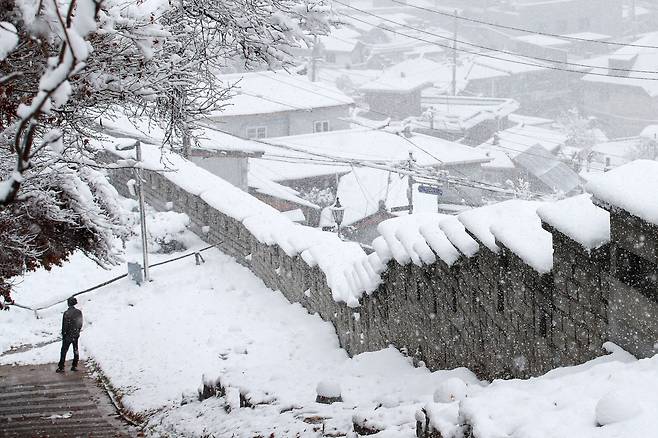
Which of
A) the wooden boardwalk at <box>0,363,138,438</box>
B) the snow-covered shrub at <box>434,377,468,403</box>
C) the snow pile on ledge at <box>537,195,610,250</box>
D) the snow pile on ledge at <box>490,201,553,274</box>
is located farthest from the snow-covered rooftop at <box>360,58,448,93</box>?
the snow-covered shrub at <box>434,377,468,403</box>

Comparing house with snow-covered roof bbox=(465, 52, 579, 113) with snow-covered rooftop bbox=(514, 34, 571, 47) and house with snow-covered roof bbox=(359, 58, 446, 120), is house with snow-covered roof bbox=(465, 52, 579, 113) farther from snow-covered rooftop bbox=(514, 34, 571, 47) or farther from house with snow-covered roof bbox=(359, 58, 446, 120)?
snow-covered rooftop bbox=(514, 34, 571, 47)

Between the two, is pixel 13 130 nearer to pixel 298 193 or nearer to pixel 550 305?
pixel 550 305

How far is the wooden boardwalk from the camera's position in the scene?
967 centimetres

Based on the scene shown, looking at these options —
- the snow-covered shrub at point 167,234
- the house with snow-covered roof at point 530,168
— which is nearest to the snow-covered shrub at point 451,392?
the snow-covered shrub at point 167,234

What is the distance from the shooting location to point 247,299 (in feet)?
50.0

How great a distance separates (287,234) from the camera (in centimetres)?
1488

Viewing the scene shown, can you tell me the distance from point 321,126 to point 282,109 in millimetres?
2730

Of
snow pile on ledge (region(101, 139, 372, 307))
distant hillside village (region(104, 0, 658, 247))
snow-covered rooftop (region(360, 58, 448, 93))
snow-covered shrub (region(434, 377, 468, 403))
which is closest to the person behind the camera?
snow-covered shrub (region(434, 377, 468, 403))

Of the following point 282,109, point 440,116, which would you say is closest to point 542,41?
point 440,116

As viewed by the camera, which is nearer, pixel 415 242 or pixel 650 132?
pixel 415 242

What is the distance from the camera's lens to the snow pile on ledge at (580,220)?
520 centimetres

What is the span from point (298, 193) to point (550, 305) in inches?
1154

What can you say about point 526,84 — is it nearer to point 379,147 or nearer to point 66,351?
point 379,147

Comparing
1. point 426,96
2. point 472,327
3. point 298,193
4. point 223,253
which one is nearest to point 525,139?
point 426,96
